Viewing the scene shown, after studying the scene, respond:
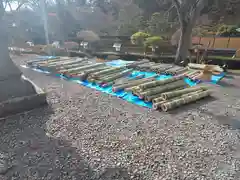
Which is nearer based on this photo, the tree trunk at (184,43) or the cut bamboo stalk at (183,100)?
the cut bamboo stalk at (183,100)

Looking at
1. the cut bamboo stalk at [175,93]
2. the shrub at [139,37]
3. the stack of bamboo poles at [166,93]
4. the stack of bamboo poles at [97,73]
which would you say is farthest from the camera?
the shrub at [139,37]

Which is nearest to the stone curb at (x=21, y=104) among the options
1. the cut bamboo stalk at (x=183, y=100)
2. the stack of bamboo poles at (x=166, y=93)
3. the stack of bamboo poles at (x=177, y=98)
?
the stack of bamboo poles at (x=166, y=93)

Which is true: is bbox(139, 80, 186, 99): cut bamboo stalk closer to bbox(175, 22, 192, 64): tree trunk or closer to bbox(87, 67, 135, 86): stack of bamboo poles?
bbox(87, 67, 135, 86): stack of bamboo poles

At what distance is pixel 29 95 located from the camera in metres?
5.89

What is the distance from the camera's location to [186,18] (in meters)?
11.4

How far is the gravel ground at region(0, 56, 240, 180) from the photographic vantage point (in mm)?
3230

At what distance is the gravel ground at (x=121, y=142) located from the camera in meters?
3.23

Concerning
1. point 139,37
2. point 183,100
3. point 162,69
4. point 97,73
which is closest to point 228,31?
point 139,37

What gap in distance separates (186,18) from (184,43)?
1.39m

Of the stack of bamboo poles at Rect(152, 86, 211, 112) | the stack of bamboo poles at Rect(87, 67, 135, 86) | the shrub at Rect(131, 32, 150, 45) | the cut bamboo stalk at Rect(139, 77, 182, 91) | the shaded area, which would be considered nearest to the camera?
the shaded area

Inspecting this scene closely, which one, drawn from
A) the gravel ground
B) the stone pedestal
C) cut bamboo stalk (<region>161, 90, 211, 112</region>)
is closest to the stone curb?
the stone pedestal

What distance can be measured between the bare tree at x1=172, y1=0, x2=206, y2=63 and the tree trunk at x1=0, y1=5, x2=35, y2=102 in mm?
8764

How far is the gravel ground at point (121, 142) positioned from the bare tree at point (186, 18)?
6.22 metres

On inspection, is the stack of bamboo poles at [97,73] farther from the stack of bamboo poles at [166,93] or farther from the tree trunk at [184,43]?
the tree trunk at [184,43]
